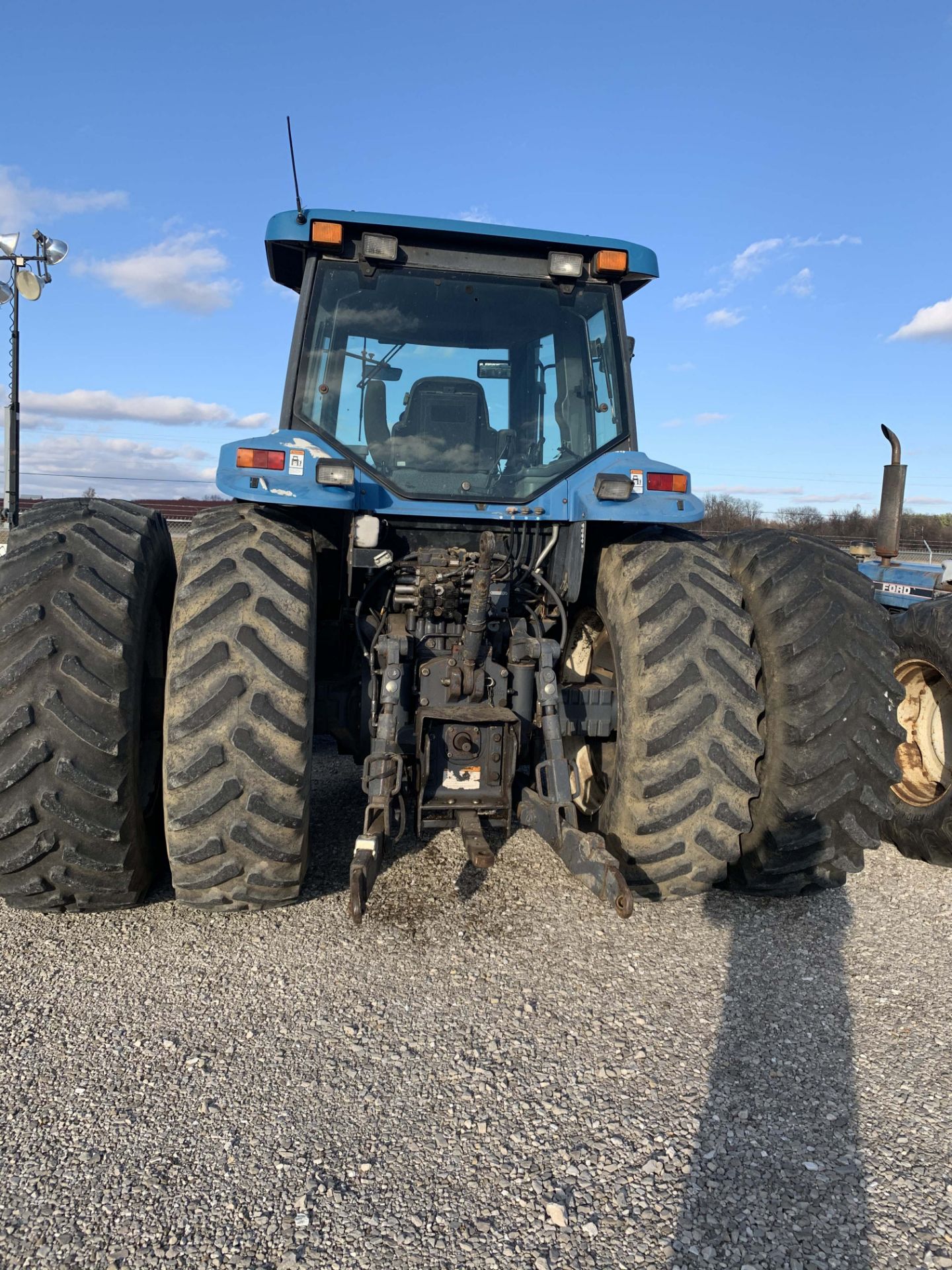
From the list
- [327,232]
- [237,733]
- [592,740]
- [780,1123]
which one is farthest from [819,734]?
[327,232]

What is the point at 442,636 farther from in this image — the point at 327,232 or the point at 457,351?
the point at 327,232

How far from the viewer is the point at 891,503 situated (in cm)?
569

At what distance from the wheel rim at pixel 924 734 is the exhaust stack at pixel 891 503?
56.4 inches

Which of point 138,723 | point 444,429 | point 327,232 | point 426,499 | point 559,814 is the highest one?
point 327,232

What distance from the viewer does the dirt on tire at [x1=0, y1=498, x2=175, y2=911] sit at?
9.22 ft

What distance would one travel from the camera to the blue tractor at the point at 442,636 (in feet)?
9.47

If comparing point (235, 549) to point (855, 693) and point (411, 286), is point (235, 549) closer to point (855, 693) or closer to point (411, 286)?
point (411, 286)

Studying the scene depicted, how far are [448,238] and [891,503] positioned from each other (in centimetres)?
351

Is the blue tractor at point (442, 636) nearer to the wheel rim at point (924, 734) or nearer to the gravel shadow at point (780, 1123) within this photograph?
the gravel shadow at point (780, 1123)

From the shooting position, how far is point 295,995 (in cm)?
281

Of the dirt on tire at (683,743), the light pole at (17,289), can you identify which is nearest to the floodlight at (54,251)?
the light pole at (17,289)

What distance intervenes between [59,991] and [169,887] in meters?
0.74

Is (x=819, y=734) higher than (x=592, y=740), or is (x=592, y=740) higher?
(x=819, y=734)

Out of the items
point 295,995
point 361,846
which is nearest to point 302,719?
point 361,846
